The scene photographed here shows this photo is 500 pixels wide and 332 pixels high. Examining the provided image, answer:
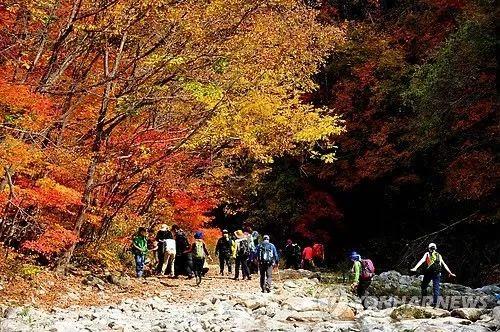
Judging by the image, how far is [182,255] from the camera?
17859 mm

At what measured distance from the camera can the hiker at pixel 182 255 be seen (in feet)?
57.2

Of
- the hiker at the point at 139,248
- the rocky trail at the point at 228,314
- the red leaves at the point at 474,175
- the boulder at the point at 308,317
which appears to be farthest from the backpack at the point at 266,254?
the red leaves at the point at 474,175

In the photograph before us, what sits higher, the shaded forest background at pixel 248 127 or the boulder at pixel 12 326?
the shaded forest background at pixel 248 127

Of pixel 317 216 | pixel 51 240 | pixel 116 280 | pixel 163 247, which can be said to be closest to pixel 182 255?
pixel 163 247

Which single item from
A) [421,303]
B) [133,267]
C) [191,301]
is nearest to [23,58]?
[191,301]

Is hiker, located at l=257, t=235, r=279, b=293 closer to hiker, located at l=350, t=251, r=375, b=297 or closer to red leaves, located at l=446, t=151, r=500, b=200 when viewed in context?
hiker, located at l=350, t=251, r=375, b=297

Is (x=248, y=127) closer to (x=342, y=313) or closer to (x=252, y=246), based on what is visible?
(x=252, y=246)

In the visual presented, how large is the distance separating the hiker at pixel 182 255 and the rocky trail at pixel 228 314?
1.65 metres

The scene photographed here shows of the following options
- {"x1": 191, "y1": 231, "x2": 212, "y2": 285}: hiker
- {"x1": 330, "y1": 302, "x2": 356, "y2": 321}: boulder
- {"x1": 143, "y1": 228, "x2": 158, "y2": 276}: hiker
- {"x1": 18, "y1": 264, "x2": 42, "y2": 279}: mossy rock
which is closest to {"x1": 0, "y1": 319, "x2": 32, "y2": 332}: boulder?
{"x1": 18, "y1": 264, "x2": 42, "y2": 279}: mossy rock

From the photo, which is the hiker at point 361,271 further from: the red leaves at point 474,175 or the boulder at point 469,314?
the red leaves at point 474,175

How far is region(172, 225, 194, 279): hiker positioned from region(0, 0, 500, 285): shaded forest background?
4.95ft

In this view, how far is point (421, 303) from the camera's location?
47.3 feet

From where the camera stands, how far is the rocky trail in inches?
380

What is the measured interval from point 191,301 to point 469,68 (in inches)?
468
